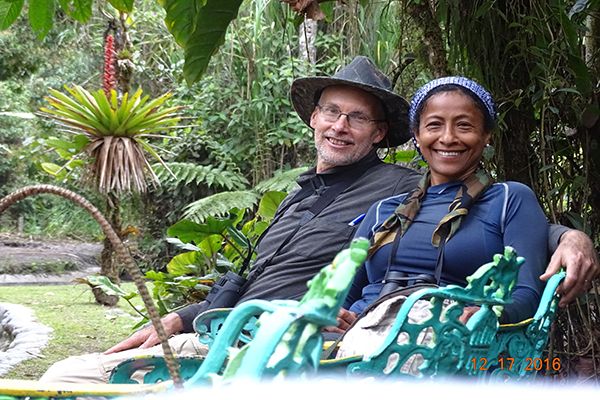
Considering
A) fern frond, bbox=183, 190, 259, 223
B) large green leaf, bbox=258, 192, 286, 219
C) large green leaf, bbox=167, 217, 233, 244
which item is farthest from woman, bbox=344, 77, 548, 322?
fern frond, bbox=183, 190, 259, 223

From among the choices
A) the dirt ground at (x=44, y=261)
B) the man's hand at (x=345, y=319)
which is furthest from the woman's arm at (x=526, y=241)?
the dirt ground at (x=44, y=261)

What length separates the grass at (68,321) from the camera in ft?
19.6

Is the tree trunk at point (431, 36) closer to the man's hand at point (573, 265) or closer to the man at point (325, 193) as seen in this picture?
the man at point (325, 193)

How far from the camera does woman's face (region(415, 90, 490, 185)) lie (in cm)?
239

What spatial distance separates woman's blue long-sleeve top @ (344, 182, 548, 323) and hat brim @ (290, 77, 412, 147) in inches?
25.3

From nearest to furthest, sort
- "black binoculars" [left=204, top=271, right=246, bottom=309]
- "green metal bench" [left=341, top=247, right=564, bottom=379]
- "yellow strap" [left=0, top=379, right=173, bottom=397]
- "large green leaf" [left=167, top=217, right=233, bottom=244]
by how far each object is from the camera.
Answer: "yellow strap" [left=0, top=379, right=173, bottom=397] < "green metal bench" [left=341, top=247, right=564, bottom=379] < "black binoculars" [left=204, top=271, right=246, bottom=309] < "large green leaf" [left=167, top=217, right=233, bottom=244]

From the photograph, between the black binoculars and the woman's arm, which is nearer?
the woman's arm

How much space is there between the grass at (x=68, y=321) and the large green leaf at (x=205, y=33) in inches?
103

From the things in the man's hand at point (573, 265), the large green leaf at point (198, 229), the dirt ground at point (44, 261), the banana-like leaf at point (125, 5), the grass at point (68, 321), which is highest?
the banana-like leaf at point (125, 5)

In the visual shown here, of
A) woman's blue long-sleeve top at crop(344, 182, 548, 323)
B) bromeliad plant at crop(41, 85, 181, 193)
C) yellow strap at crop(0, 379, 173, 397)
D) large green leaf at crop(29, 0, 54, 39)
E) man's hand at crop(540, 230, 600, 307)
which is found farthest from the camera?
bromeliad plant at crop(41, 85, 181, 193)

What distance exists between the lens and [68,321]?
25.4ft

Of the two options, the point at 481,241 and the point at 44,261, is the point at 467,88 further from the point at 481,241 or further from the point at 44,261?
the point at 44,261

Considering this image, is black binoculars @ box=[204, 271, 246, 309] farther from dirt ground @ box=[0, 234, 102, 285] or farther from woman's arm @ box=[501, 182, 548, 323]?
dirt ground @ box=[0, 234, 102, 285]

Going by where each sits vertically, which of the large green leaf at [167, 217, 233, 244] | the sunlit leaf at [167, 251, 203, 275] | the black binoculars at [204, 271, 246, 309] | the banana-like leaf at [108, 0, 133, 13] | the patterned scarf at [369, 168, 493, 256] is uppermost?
the banana-like leaf at [108, 0, 133, 13]
